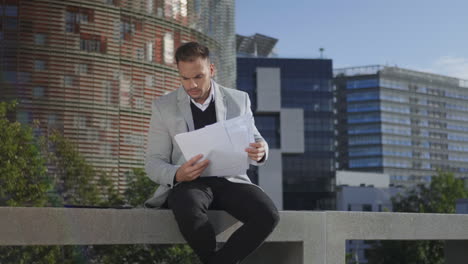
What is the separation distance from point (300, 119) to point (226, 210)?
85.4m

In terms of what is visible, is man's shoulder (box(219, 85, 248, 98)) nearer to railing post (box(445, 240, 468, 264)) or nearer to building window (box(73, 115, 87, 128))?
railing post (box(445, 240, 468, 264))

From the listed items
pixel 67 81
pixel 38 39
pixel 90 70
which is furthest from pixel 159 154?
pixel 90 70

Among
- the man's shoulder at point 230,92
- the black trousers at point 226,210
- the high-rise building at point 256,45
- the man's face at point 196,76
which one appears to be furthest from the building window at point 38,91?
the high-rise building at point 256,45

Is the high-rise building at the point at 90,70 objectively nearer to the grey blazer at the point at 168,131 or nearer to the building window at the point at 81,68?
the building window at the point at 81,68

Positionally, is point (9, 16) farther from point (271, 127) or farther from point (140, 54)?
point (271, 127)

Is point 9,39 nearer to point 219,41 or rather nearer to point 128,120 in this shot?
point 128,120

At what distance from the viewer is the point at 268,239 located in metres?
4.37

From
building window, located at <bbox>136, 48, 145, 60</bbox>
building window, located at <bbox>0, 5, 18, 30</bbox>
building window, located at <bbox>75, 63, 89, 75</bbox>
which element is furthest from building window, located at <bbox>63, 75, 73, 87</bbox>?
building window, located at <bbox>136, 48, 145, 60</bbox>

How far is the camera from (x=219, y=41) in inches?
1225

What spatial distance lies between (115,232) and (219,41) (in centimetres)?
2753

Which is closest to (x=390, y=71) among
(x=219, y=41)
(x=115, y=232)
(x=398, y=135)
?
(x=398, y=135)

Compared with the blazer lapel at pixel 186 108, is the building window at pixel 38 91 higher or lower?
higher

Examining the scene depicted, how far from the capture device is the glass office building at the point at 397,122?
440 feet

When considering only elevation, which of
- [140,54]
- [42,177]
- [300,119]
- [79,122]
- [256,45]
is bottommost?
[42,177]
